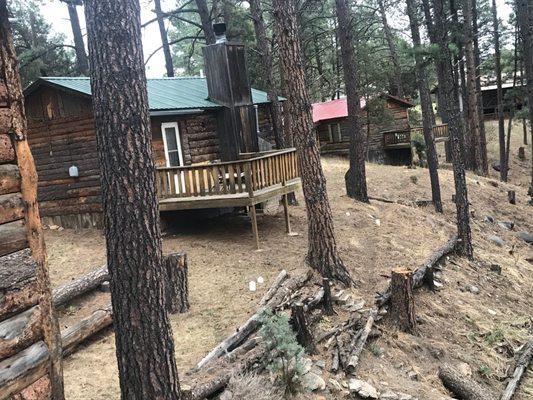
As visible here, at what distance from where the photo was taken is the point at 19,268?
3.93 metres

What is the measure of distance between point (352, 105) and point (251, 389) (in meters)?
11.6

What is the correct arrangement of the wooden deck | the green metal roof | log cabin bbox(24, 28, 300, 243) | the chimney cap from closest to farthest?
1. the wooden deck
2. log cabin bbox(24, 28, 300, 243)
3. the green metal roof
4. the chimney cap

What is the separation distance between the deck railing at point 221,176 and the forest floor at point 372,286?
1.29m

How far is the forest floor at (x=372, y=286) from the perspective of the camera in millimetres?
7262

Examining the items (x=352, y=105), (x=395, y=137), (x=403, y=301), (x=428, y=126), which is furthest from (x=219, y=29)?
(x=395, y=137)

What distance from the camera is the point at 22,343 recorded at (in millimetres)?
3922

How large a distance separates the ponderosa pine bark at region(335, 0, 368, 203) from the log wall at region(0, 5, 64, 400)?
12703 millimetres

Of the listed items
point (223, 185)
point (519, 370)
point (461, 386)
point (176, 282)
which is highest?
point (223, 185)

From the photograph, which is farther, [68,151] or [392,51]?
[392,51]

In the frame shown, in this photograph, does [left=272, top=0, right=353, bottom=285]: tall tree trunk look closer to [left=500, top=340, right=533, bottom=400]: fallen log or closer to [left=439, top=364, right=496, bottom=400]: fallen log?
[left=439, top=364, right=496, bottom=400]: fallen log

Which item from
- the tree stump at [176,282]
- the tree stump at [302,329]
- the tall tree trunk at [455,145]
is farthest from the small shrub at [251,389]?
the tall tree trunk at [455,145]

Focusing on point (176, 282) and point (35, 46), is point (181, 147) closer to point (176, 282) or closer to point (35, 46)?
point (176, 282)

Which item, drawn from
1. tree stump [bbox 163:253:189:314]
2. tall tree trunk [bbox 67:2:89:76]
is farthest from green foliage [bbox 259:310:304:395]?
tall tree trunk [bbox 67:2:89:76]

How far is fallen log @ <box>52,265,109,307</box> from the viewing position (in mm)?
8477
